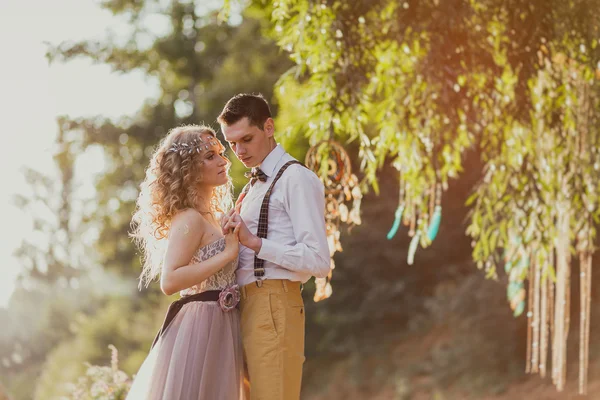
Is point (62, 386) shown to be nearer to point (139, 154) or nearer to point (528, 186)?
point (139, 154)

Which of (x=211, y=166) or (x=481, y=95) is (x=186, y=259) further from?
(x=481, y=95)

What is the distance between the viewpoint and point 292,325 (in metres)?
3.20

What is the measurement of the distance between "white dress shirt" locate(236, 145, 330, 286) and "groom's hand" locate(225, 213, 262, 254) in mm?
22

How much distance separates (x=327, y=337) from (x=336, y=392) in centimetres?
78

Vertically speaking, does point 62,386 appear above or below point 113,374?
below

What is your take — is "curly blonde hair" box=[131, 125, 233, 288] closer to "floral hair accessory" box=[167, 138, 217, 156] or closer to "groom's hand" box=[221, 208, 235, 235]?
"floral hair accessory" box=[167, 138, 217, 156]

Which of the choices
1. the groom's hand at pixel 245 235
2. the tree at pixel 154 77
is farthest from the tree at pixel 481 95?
the tree at pixel 154 77

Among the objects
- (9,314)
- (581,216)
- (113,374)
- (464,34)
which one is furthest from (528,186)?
(9,314)

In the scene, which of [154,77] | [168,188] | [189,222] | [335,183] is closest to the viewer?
[189,222]

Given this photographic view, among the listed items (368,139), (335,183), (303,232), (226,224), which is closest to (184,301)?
(226,224)

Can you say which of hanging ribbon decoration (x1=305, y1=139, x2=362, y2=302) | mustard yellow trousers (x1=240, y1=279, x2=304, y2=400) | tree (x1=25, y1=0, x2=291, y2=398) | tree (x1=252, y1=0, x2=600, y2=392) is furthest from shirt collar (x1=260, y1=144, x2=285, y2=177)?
tree (x1=25, y1=0, x2=291, y2=398)

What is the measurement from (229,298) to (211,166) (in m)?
0.48

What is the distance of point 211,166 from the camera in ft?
10.9

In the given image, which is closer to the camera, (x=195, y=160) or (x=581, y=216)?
(x=195, y=160)
